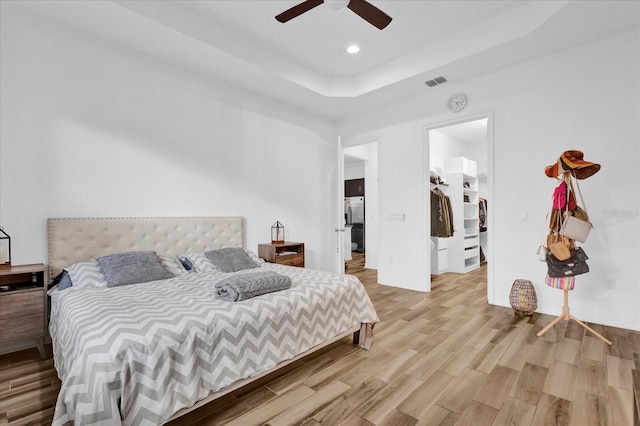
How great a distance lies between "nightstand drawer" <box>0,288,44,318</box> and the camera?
7.68ft

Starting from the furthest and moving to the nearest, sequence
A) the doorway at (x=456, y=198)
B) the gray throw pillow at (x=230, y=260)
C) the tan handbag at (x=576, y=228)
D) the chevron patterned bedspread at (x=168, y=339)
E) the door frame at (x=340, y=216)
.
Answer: the doorway at (x=456, y=198), the door frame at (x=340, y=216), the gray throw pillow at (x=230, y=260), the tan handbag at (x=576, y=228), the chevron patterned bedspread at (x=168, y=339)

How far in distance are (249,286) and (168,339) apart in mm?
645

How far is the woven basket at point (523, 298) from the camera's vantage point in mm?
3412

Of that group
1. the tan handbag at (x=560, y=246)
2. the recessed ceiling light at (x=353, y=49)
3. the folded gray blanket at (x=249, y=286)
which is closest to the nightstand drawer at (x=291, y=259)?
the folded gray blanket at (x=249, y=286)

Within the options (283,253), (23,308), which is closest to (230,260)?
(283,253)

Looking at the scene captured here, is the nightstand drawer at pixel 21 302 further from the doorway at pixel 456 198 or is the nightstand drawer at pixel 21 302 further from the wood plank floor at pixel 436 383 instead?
the doorway at pixel 456 198

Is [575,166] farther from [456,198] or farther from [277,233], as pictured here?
[277,233]

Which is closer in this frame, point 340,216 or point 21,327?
point 21,327

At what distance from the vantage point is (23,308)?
241cm

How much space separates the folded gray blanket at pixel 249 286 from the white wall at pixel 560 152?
2.85 metres

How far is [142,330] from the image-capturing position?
157 centimetres

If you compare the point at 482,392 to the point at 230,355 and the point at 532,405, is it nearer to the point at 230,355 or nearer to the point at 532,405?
the point at 532,405

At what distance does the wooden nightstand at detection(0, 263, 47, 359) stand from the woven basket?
4.38 m

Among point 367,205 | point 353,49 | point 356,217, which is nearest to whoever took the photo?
point 353,49
